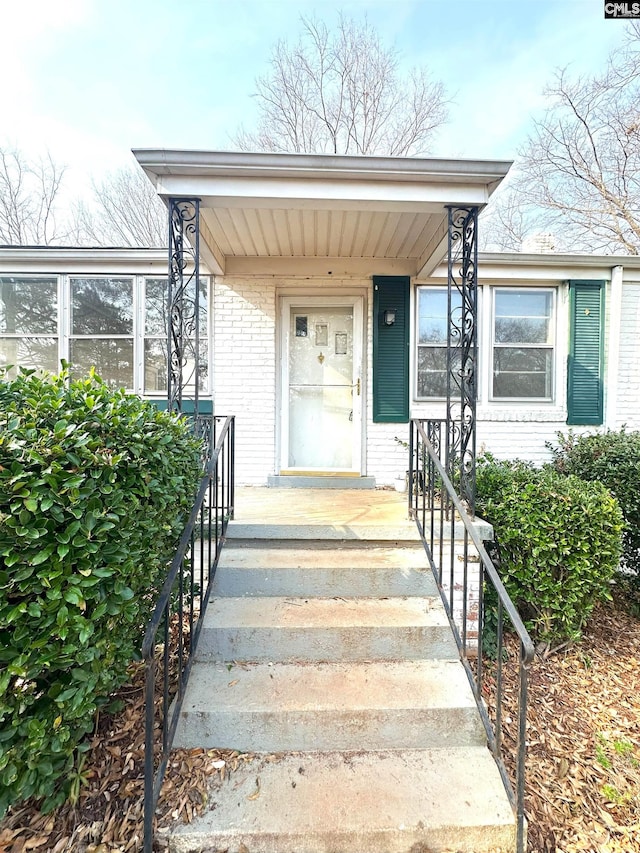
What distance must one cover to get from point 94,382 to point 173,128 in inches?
542

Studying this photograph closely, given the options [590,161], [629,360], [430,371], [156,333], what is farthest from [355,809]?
[590,161]

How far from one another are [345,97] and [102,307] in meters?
10.3

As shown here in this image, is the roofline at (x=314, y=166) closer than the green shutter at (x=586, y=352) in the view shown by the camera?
Yes

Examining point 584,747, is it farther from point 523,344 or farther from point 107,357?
point 107,357

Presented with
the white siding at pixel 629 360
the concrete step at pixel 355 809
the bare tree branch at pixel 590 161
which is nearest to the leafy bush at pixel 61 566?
the concrete step at pixel 355 809

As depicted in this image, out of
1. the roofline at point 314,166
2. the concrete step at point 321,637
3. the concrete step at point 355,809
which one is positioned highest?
the roofline at point 314,166

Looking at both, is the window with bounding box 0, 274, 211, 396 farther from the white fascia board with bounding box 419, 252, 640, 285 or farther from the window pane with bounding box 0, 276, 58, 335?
the white fascia board with bounding box 419, 252, 640, 285

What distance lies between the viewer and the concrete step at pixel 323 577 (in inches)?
107

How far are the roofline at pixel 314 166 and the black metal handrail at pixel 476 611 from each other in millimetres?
1775

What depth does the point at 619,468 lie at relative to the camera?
13.0ft

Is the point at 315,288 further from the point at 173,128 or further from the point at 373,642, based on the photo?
the point at 173,128

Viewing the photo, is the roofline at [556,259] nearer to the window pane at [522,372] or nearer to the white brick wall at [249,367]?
the window pane at [522,372]

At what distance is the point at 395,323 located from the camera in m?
4.96

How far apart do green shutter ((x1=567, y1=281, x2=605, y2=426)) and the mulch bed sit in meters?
3.36
